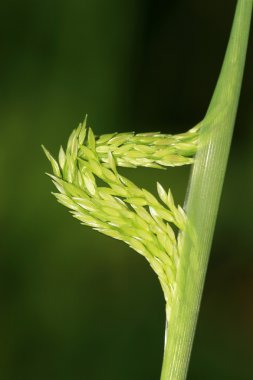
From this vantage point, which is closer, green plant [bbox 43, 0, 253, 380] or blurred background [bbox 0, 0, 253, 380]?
green plant [bbox 43, 0, 253, 380]

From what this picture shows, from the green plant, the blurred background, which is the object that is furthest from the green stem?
the blurred background

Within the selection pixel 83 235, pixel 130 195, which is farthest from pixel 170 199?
pixel 83 235

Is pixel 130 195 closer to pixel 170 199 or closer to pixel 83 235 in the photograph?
pixel 170 199

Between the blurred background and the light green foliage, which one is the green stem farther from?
the blurred background

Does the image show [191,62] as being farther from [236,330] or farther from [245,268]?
[236,330]

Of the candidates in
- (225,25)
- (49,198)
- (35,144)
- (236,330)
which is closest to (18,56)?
(35,144)
